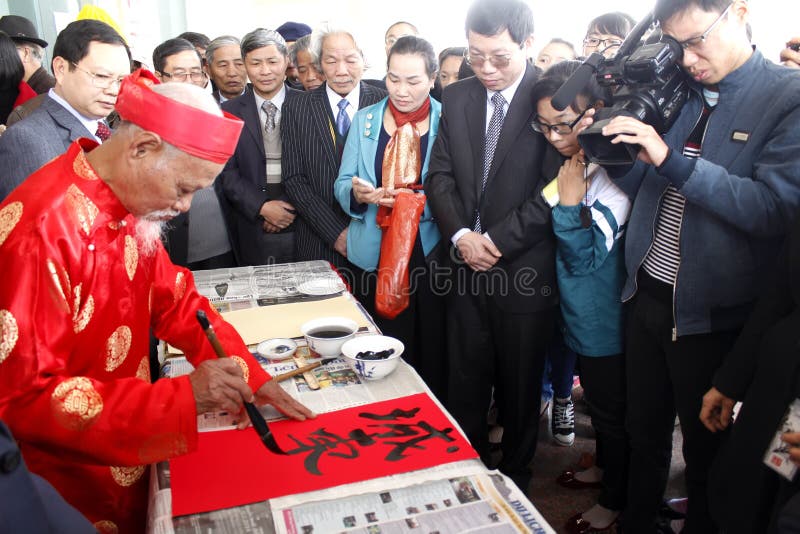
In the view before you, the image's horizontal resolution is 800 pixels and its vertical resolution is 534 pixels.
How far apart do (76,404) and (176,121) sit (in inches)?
20.0

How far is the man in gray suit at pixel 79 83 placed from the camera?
6.01 ft

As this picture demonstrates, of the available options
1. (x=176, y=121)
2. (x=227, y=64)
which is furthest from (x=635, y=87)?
(x=227, y=64)

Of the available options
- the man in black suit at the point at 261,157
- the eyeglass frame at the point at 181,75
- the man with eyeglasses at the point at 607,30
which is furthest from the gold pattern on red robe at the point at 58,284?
the man with eyeglasses at the point at 607,30

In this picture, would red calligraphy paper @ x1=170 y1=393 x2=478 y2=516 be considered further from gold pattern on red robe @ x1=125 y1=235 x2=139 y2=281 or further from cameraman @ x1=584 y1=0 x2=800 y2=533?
cameraman @ x1=584 y1=0 x2=800 y2=533

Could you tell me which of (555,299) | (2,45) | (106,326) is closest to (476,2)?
(555,299)

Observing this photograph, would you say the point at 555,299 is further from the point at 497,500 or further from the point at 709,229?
the point at 497,500

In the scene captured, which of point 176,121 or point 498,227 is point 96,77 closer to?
point 176,121

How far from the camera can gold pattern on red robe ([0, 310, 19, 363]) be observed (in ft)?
2.89

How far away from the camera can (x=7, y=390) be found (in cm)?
89

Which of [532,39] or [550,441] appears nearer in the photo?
[532,39]

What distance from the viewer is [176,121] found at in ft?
3.32

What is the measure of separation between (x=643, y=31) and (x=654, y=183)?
41 cm

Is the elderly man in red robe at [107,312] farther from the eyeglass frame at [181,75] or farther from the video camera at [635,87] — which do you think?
the eyeglass frame at [181,75]

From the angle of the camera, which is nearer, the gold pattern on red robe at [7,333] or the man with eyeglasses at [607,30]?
the gold pattern on red robe at [7,333]
